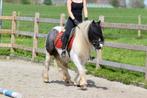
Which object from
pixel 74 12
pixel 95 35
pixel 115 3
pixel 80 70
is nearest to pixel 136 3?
pixel 115 3

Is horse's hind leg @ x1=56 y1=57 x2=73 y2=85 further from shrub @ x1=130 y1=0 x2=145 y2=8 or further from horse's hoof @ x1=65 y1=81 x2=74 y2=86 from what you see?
shrub @ x1=130 y1=0 x2=145 y2=8

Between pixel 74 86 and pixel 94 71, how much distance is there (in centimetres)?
252

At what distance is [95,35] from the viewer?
447 inches

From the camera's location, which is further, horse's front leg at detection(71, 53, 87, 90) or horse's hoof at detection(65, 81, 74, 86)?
horse's hoof at detection(65, 81, 74, 86)

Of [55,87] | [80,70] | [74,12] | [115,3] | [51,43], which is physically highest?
[74,12]

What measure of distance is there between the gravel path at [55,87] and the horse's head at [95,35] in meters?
1.08

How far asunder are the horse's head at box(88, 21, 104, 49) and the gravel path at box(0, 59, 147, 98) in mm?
1076

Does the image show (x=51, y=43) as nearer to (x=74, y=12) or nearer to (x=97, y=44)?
(x=74, y=12)

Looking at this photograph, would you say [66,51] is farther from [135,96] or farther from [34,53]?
[34,53]

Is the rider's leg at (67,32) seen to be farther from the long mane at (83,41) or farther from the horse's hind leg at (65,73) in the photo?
the horse's hind leg at (65,73)

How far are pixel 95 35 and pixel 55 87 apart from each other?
1707mm

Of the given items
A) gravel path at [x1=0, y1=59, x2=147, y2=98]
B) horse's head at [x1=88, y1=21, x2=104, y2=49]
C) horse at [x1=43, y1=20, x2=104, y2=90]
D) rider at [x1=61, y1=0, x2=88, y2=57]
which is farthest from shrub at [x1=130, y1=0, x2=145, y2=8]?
horse's head at [x1=88, y1=21, x2=104, y2=49]

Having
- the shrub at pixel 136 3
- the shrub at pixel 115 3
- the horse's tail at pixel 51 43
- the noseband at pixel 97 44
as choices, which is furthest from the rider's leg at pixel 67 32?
the shrub at pixel 115 3

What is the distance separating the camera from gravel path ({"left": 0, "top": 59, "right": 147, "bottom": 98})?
11141 mm
